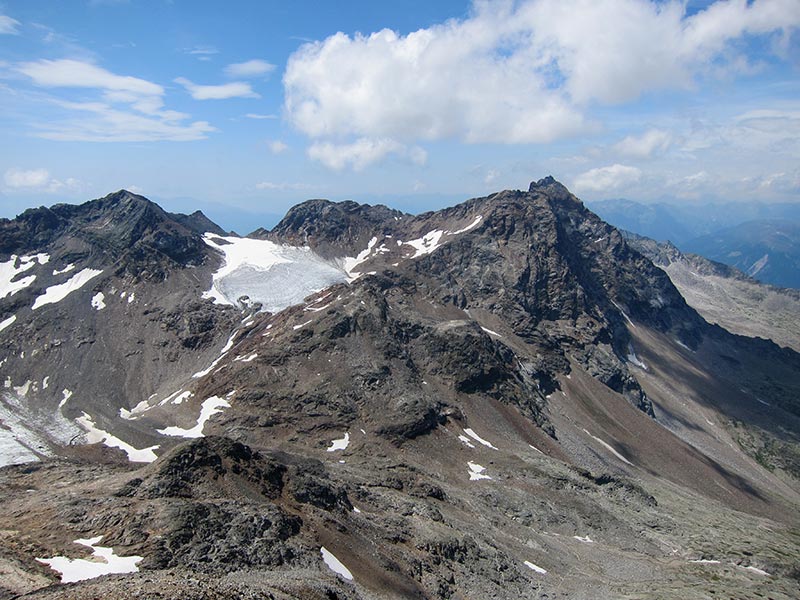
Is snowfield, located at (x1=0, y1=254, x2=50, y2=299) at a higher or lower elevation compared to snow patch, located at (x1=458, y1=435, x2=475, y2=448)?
higher

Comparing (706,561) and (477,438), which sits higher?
(477,438)

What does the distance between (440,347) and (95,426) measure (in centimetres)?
8258

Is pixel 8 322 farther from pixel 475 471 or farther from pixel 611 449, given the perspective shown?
pixel 611 449

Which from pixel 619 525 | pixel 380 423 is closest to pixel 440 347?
pixel 380 423

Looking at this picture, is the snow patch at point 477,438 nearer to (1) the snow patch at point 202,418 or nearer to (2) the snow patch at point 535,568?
(2) the snow patch at point 535,568

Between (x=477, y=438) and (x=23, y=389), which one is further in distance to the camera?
(x=23, y=389)

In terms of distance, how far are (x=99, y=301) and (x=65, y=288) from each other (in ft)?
48.8

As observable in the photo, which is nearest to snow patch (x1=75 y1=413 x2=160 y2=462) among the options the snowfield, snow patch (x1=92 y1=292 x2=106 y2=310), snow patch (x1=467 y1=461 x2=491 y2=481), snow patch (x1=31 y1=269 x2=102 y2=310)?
snow patch (x1=92 y1=292 x2=106 y2=310)

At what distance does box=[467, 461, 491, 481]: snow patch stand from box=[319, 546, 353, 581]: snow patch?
53464mm

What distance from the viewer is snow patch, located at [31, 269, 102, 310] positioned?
17268cm

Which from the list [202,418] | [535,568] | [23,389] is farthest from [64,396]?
[535,568]

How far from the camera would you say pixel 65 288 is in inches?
7106

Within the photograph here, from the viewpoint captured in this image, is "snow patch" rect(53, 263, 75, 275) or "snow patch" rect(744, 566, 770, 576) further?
"snow patch" rect(53, 263, 75, 275)

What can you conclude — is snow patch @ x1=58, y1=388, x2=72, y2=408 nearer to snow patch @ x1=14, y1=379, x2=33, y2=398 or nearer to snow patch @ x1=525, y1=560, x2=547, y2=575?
snow patch @ x1=14, y1=379, x2=33, y2=398
